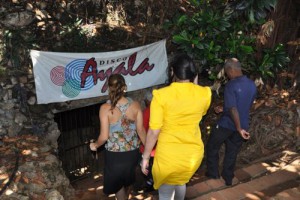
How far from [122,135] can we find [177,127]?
82 centimetres

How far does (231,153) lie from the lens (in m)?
4.51

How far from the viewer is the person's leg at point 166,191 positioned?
3.26 metres

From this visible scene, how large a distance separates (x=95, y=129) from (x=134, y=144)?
17.4ft

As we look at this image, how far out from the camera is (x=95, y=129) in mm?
8797

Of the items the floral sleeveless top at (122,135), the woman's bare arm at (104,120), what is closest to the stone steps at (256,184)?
the floral sleeveless top at (122,135)

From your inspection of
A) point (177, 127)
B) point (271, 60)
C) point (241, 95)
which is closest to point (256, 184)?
point (241, 95)

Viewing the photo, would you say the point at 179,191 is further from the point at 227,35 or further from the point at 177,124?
the point at 227,35

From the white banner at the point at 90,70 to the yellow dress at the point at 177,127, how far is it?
10.6 ft

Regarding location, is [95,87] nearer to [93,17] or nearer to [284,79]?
[93,17]

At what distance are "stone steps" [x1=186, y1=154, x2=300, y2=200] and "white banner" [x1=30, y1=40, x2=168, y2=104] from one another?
274cm

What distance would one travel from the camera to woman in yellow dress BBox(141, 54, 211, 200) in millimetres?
2914

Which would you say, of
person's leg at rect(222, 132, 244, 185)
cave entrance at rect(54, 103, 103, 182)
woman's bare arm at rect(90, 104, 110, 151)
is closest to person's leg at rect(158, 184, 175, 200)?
woman's bare arm at rect(90, 104, 110, 151)

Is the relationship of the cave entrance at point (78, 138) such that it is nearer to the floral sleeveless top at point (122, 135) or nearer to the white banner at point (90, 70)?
the white banner at point (90, 70)

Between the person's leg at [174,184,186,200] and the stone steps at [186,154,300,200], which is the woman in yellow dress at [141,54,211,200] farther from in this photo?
the stone steps at [186,154,300,200]
